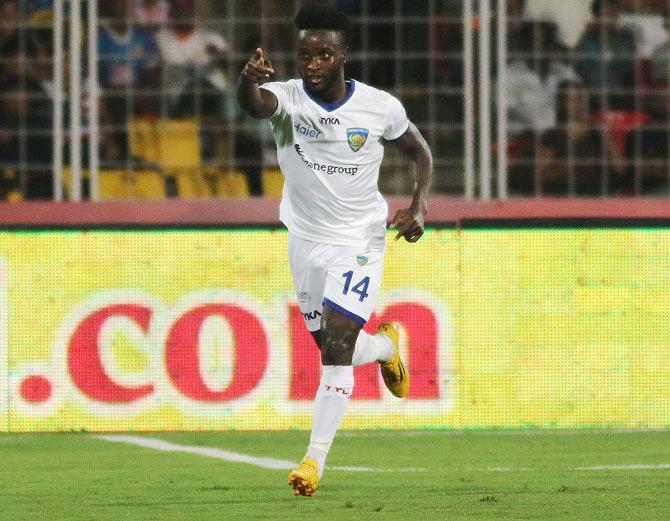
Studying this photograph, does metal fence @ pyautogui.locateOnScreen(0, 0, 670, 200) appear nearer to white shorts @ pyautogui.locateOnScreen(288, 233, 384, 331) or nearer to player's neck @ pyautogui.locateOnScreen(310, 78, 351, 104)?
white shorts @ pyautogui.locateOnScreen(288, 233, 384, 331)

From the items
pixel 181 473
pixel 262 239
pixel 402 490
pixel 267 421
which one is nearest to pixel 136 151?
pixel 262 239

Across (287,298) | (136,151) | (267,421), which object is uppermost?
(136,151)

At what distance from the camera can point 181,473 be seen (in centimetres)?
816

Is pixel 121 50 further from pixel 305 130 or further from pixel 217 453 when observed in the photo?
pixel 305 130

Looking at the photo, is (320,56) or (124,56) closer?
(320,56)

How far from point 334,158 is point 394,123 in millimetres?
375

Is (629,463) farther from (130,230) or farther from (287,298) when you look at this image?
(130,230)

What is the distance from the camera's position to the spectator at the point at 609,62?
38.2 ft

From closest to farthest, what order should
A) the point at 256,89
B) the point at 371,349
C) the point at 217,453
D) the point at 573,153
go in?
the point at 256,89
the point at 371,349
the point at 217,453
the point at 573,153

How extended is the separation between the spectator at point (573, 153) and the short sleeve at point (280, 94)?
15.3ft

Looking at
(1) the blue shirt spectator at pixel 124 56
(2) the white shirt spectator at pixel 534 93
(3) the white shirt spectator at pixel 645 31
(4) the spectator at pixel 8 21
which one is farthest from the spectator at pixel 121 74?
(3) the white shirt spectator at pixel 645 31

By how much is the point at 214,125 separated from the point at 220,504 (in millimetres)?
5054

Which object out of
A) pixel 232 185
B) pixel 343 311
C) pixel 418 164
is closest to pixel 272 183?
pixel 232 185

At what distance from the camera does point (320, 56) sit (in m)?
7.04
